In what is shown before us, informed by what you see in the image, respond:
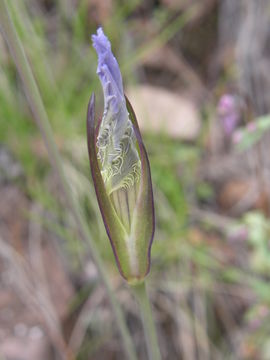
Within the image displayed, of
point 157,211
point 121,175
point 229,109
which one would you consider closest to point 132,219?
point 121,175

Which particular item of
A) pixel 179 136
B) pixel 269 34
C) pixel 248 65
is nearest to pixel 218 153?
pixel 179 136

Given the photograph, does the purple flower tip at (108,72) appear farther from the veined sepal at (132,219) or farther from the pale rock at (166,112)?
the pale rock at (166,112)

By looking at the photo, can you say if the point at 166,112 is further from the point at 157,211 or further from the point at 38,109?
the point at 38,109

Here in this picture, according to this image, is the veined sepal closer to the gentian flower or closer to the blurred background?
the gentian flower

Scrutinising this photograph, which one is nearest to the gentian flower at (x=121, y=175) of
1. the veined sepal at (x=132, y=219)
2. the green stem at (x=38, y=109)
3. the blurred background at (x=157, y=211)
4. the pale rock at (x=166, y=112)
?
the veined sepal at (x=132, y=219)

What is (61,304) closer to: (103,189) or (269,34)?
(103,189)

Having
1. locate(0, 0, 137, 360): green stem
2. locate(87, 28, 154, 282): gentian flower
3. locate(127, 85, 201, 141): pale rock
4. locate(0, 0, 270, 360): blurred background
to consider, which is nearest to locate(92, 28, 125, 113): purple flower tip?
locate(87, 28, 154, 282): gentian flower

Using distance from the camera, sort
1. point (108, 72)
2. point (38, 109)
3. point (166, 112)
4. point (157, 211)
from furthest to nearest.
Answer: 1. point (166, 112)
2. point (157, 211)
3. point (38, 109)
4. point (108, 72)

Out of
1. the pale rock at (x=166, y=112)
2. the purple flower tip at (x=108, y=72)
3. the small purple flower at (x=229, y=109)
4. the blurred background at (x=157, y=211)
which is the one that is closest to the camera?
the purple flower tip at (x=108, y=72)
